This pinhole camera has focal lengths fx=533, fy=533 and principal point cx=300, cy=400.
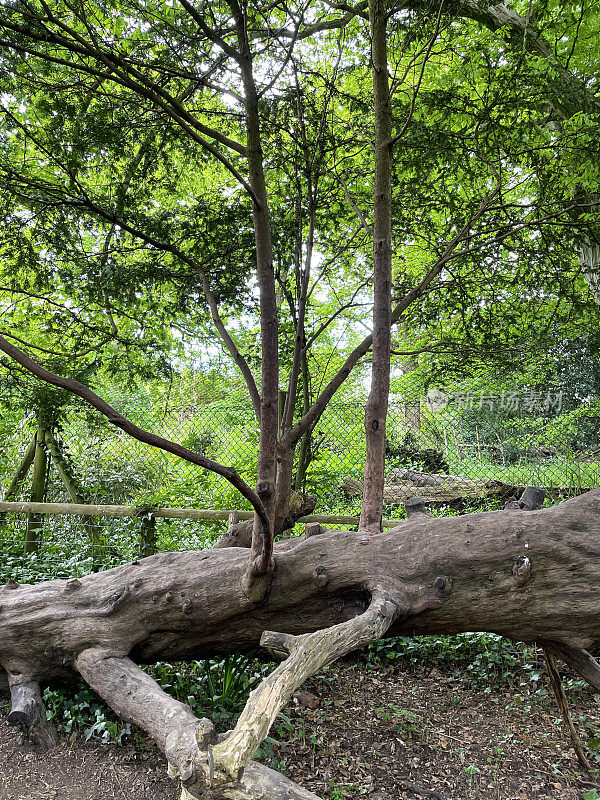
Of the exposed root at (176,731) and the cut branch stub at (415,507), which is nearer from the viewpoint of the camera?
the exposed root at (176,731)

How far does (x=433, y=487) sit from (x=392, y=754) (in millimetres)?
4006

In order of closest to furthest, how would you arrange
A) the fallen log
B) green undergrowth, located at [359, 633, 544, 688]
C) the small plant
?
the small plant → green undergrowth, located at [359, 633, 544, 688] → the fallen log

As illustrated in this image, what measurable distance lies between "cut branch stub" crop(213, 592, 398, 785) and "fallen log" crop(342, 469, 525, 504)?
3.92 metres

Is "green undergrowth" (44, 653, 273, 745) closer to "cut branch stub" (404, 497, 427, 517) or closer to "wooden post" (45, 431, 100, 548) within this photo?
"cut branch stub" (404, 497, 427, 517)

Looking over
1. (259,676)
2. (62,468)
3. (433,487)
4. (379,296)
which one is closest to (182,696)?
(259,676)

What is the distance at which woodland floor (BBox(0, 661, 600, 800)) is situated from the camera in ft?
7.90

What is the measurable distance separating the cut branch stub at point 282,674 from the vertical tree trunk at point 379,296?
77 centimetres

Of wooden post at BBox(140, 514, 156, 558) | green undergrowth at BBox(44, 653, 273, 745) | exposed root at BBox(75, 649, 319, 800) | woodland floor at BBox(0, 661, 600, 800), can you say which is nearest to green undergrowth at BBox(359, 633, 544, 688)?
woodland floor at BBox(0, 661, 600, 800)

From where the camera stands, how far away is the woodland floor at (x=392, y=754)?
241 cm

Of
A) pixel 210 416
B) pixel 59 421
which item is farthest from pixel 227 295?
pixel 59 421

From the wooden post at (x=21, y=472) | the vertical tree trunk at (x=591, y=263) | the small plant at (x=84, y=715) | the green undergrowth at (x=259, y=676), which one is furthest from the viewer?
the wooden post at (x=21, y=472)

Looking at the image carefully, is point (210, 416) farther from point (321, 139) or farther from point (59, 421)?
point (321, 139)

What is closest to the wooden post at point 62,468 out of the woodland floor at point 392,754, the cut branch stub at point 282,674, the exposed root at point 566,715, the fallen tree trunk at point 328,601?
the fallen tree trunk at point 328,601

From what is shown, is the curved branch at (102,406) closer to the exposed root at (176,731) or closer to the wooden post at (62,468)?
the exposed root at (176,731)
